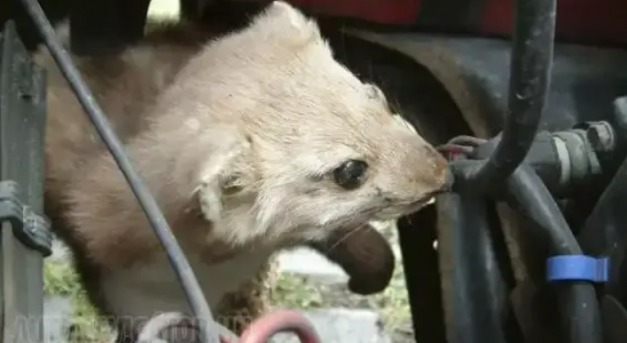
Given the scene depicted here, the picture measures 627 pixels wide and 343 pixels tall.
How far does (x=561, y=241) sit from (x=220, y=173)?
275 mm

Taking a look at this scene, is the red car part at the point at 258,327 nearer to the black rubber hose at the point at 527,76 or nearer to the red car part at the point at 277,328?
the red car part at the point at 277,328

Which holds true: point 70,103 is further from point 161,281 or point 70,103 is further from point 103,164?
point 161,281

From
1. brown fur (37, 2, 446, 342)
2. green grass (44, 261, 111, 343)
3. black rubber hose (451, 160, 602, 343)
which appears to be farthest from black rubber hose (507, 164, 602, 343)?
green grass (44, 261, 111, 343)

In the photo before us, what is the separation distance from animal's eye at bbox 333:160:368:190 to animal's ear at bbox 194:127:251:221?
79 mm

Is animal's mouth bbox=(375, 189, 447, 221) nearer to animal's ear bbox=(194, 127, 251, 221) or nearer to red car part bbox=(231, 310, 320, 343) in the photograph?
animal's ear bbox=(194, 127, 251, 221)

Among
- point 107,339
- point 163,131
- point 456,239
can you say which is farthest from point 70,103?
point 456,239

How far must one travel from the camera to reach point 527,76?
2.14 ft

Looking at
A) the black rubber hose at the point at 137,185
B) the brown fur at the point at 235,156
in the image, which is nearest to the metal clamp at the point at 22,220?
the black rubber hose at the point at 137,185

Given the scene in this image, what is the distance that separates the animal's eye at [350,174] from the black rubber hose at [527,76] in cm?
21

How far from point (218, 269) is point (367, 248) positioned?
0.72 feet

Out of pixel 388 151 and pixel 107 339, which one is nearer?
pixel 388 151

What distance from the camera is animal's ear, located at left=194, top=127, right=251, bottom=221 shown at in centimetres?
87

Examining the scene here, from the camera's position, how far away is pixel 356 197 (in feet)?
3.06

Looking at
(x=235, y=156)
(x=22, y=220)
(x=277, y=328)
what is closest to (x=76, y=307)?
(x=235, y=156)
